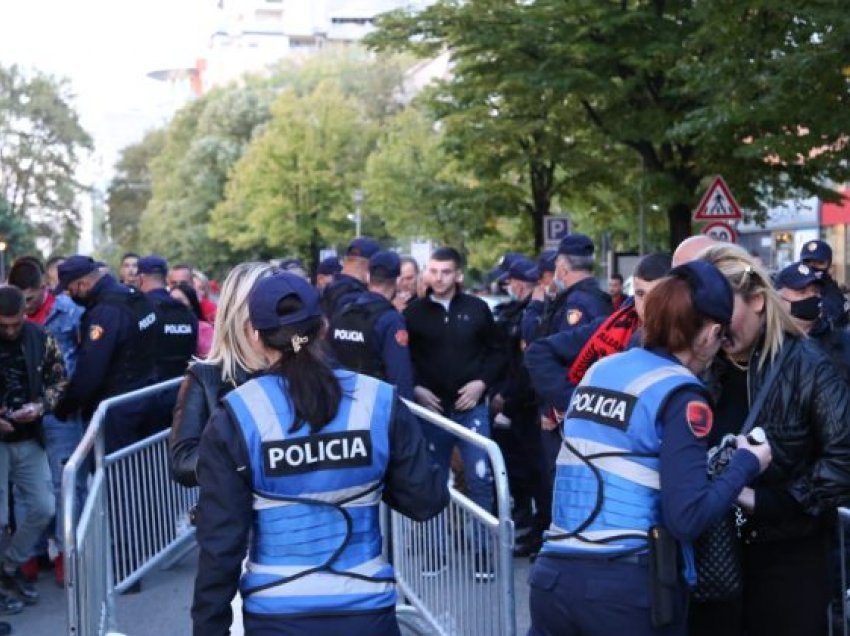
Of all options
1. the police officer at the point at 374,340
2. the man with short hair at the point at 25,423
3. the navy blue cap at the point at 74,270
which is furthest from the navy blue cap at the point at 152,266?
the police officer at the point at 374,340

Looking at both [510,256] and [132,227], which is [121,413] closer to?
[510,256]

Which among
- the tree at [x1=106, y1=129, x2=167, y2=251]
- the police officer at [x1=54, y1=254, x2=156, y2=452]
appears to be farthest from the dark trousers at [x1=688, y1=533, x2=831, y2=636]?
the tree at [x1=106, y1=129, x2=167, y2=251]

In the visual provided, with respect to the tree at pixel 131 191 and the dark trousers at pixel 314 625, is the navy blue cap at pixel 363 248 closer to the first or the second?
the dark trousers at pixel 314 625

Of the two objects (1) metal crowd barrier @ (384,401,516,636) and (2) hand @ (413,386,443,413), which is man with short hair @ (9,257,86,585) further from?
(1) metal crowd barrier @ (384,401,516,636)

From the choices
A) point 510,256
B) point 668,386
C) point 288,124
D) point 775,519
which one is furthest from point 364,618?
point 288,124

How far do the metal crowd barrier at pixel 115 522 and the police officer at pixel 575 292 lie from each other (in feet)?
8.35

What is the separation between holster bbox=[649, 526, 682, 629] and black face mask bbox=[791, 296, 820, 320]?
3.15m

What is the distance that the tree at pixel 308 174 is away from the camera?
189ft

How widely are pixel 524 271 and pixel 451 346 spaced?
1.67 meters

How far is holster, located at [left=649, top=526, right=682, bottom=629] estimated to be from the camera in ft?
11.3

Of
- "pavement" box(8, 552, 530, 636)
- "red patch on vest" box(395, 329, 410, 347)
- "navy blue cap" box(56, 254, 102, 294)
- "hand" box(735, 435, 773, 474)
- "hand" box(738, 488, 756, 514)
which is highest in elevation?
"navy blue cap" box(56, 254, 102, 294)

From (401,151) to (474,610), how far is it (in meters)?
40.5


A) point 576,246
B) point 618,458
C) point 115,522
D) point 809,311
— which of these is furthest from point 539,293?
point 618,458

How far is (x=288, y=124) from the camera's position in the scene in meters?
58.5
